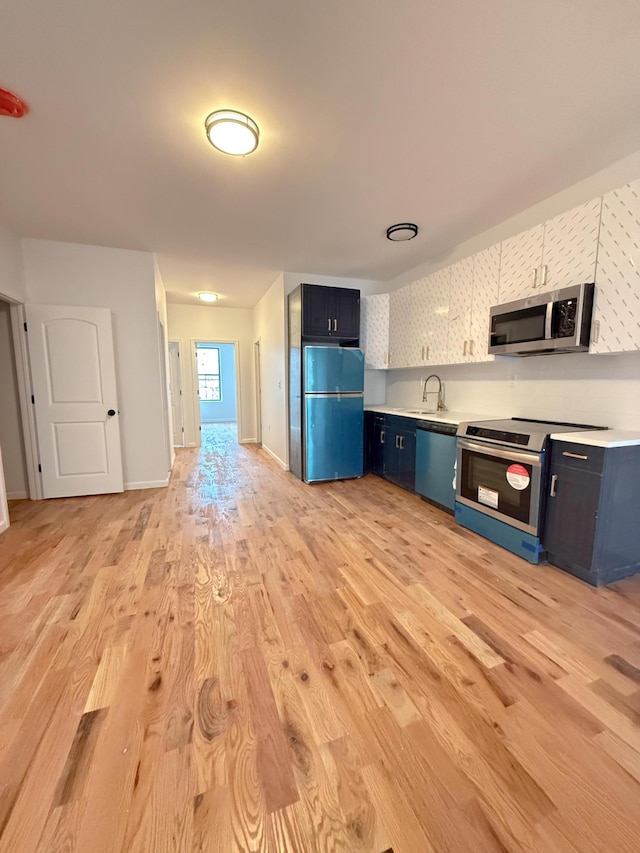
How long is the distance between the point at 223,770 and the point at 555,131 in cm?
345

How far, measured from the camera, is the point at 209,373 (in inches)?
408

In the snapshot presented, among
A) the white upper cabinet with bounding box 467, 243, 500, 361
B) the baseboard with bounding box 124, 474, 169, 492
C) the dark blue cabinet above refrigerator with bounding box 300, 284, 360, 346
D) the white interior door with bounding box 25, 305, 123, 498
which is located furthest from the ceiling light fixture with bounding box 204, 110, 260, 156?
the baseboard with bounding box 124, 474, 169, 492

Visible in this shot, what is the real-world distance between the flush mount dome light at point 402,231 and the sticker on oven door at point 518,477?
235 centimetres

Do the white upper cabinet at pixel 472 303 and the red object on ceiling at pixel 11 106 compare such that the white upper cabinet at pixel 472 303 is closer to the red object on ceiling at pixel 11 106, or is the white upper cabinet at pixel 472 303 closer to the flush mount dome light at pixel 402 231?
the flush mount dome light at pixel 402 231

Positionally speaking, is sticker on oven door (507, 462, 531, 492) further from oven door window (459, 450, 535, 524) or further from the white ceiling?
the white ceiling

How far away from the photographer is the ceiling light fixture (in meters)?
1.87

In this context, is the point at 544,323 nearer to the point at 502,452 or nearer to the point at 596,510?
the point at 502,452

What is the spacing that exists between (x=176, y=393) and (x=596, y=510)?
257 inches

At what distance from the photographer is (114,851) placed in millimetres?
912

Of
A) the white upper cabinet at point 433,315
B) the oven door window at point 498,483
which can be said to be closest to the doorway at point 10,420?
the white upper cabinet at point 433,315

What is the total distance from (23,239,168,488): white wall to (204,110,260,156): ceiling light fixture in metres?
2.34

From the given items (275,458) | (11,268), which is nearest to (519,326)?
(275,458)

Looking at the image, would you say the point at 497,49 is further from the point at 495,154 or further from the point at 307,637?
the point at 307,637

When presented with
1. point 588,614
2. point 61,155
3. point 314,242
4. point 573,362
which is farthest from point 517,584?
point 61,155
